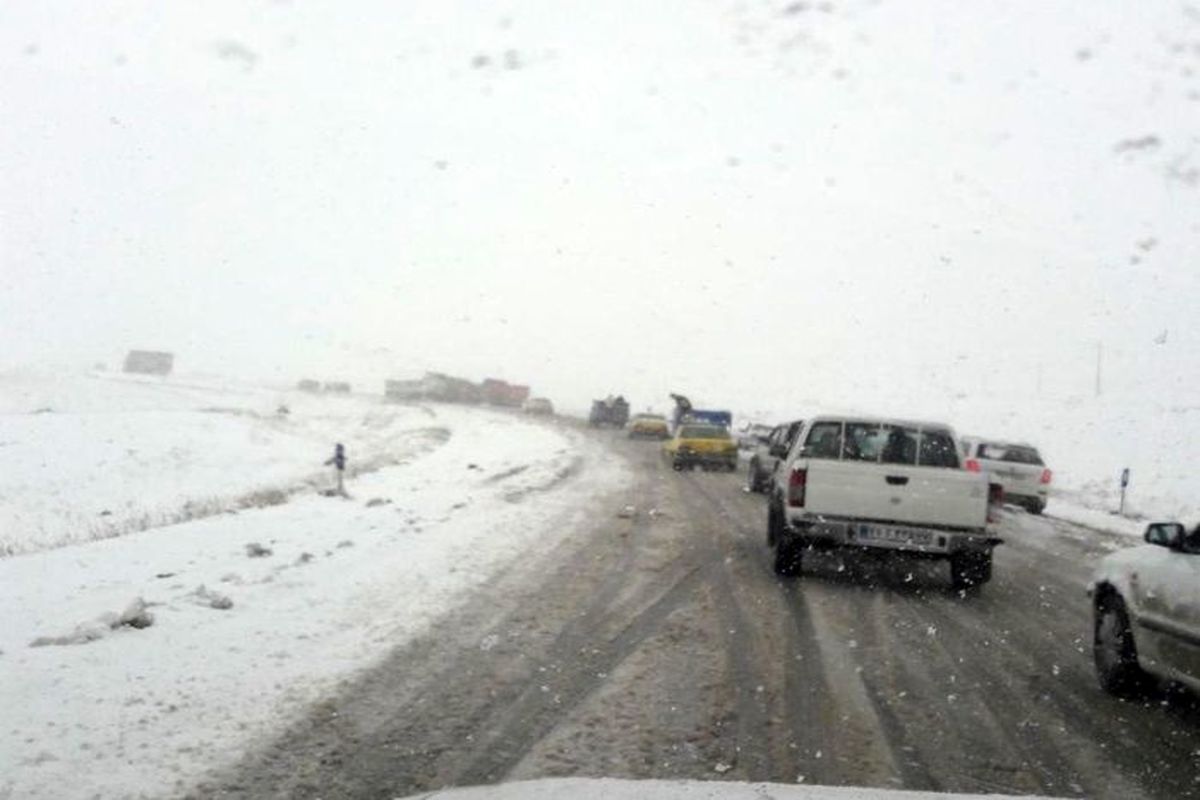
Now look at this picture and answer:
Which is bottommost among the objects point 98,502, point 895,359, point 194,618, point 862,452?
point 98,502

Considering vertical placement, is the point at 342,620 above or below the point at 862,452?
below

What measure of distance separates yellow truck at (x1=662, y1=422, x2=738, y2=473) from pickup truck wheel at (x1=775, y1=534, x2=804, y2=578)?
1971 cm

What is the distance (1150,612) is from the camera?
20.0 feet

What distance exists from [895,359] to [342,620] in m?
82.9

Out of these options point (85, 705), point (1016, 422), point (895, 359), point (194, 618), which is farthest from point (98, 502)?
point (895, 359)

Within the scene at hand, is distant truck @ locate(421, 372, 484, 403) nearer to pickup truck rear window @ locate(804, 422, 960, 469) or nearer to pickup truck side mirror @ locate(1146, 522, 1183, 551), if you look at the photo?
pickup truck rear window @ locate(804, 422, 960, 469)

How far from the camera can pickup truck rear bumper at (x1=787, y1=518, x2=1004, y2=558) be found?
407 inches

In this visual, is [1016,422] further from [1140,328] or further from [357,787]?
[357,787]

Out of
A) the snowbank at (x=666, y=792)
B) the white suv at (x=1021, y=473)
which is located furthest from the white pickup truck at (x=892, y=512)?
the white suv at (x=1021, y=473)

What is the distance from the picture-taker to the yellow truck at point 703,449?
3106 centimetres

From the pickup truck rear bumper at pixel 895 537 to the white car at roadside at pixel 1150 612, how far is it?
126 inches

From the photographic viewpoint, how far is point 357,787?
4.55 meters

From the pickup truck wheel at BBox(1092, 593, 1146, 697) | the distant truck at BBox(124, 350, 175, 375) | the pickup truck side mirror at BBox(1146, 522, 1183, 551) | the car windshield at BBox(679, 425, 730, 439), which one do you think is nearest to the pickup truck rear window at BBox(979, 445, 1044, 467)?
the car windshield at BBox(679, 425, 730, 439)

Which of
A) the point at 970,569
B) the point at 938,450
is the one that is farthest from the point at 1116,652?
the point at 938,450
